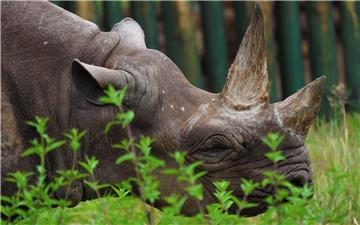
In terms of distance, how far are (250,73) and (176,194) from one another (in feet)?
2.34

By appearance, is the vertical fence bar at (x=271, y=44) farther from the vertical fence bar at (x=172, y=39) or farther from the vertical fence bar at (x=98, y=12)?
the vertical fence bar at (x=98, y=12)

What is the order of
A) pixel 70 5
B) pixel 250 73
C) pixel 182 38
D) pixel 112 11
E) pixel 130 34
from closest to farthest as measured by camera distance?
pixel 250 73, pixel 130 34, pixel 70 5, pixel 112 11, pixel 182 38

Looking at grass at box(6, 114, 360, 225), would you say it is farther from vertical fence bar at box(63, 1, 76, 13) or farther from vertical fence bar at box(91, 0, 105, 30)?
vertical fence bar at box(63, 1, 76, 13)

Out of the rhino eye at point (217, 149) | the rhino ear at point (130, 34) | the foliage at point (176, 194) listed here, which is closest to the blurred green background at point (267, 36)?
the foliage at point (176, 194)

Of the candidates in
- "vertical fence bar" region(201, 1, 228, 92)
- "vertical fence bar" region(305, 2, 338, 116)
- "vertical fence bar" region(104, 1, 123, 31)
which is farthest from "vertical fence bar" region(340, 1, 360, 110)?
"vertical fence bar" region(104, 1, 123, 31)

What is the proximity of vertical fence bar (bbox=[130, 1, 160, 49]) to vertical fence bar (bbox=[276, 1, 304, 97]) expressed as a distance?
1.17 m

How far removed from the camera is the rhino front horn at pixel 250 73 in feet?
18.2

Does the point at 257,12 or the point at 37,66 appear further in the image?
the point at 37,66

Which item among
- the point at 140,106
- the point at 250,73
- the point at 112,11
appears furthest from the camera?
the point at 112,11

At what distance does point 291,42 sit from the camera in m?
9.70

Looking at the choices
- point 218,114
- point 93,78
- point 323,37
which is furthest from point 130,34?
point 323,37

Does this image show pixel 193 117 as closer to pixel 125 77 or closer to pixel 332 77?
pixel 125 77

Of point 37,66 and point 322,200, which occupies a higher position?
point 37,66

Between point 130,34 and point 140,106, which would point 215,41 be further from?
point 140,106
